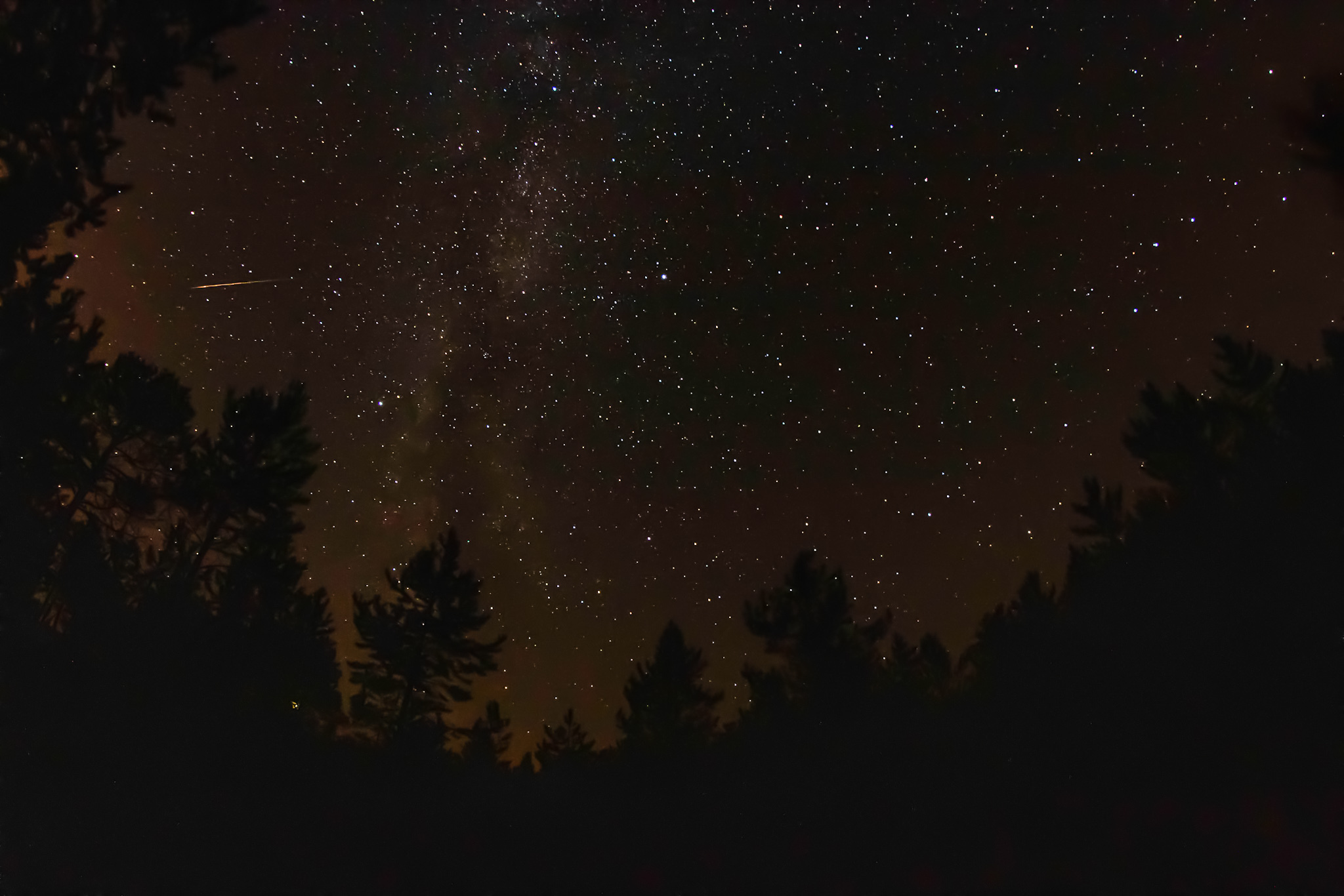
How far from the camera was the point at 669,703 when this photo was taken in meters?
12.1

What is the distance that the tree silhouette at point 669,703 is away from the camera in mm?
10203

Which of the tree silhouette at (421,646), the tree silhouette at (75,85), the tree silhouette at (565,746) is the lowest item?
the tree silhouette at (565,746)

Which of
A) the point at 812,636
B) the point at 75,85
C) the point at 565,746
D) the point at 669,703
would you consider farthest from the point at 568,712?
the point at 75,85

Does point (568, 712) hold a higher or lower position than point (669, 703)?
lower

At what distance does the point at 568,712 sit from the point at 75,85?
7.85 m

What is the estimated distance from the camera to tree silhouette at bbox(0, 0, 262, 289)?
5.84m

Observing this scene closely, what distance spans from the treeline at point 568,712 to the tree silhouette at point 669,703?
143 mm

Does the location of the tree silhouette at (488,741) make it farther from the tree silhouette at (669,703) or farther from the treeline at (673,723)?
the tree silhouette at (669,703)

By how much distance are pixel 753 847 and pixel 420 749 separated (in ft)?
19.3

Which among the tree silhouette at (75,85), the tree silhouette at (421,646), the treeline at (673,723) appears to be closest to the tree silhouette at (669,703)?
the treeline at (673,723)

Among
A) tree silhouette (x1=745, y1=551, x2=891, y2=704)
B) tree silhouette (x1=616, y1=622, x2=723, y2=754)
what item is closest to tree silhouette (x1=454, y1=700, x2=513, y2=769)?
tree silhouette (x1=616, y1=622, x2=723, y2=754)

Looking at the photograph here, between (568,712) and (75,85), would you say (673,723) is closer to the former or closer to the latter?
(568,712)

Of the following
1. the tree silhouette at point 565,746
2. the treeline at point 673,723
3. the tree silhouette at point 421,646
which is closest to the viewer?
the treeline at point 673,723

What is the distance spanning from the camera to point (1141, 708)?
6.66 metres
